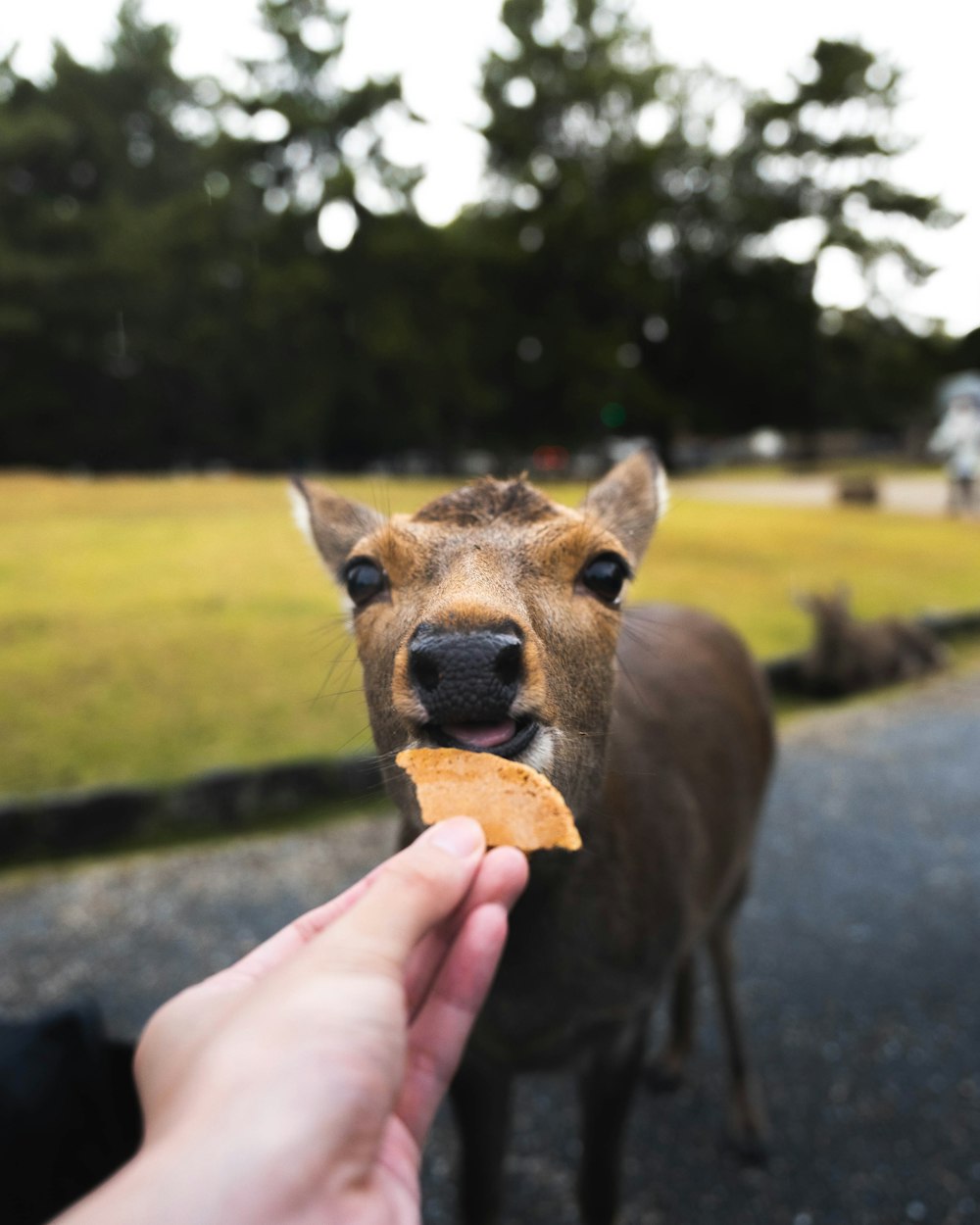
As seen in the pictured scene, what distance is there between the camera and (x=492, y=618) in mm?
1179

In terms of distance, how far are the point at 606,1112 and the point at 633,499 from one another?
5.40ft

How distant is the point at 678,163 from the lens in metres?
29.9

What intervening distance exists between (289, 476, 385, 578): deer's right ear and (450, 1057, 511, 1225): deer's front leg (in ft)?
4.37

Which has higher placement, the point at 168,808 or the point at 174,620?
the point at 174,620

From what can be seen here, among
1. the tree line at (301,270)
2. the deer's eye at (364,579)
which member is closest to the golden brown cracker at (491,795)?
the deer's eye at (364,579)

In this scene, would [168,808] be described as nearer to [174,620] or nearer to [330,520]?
[174,620]

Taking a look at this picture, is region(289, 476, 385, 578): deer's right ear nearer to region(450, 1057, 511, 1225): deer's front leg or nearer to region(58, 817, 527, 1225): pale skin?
region(58, 817, 527, 1225): pale skin

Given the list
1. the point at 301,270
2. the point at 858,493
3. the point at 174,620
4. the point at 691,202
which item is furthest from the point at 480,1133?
the point at 691,202

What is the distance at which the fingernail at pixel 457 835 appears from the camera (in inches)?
41.6

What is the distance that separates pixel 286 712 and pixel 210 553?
2.31 meters

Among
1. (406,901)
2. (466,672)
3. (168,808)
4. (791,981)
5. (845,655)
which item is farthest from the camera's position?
(845,655)

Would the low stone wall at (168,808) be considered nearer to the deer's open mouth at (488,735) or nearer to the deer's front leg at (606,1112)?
the deer's front leg at (606,1112)

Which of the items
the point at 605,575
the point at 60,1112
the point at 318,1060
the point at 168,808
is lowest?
the point at 168,808

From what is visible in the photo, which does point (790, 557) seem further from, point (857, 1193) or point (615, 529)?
point (615, 529)
